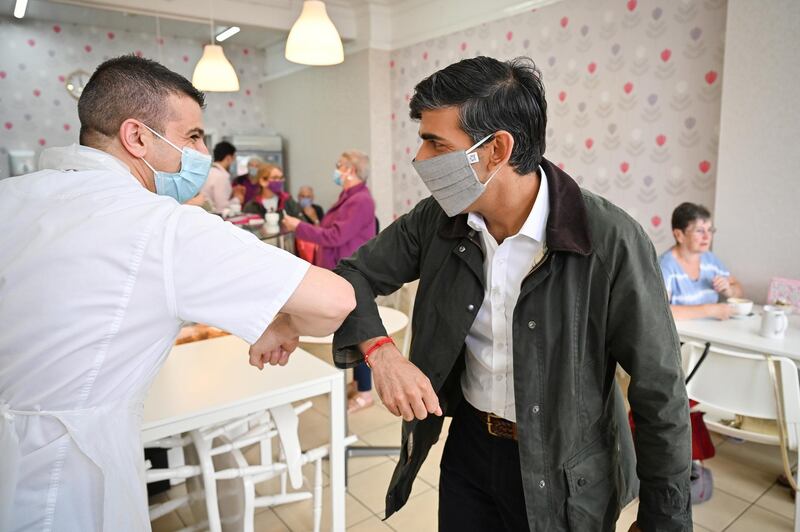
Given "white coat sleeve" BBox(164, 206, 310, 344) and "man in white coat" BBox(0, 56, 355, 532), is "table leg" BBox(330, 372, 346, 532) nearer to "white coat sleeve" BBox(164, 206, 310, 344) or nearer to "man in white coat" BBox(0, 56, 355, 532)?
"man in white coat" BBox(0, 56, 355, 532)

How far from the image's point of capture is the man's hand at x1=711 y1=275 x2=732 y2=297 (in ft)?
10.1

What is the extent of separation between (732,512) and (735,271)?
142cm

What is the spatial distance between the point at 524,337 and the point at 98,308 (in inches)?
32.6

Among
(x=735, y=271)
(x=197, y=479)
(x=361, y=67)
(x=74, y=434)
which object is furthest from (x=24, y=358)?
(x=361, y=67)

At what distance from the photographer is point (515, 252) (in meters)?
1.26

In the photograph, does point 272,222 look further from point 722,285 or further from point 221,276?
point 221,276

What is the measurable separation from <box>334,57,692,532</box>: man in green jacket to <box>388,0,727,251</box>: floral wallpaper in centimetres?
278

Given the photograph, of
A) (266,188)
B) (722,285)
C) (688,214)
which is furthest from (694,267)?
(266,188)

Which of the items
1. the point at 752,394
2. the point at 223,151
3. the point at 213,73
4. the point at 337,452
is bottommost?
the point at 337,452

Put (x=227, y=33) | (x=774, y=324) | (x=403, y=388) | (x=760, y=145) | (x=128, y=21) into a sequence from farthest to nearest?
(x=227, y=33), (x=128, y=21), (x=760, y=145), (x=774, y=324), (x=403, y=388)

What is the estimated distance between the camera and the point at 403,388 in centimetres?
115

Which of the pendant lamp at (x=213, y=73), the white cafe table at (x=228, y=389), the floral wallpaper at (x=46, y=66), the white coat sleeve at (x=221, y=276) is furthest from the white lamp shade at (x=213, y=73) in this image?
the white coat sleeve at (x=221, y=276)

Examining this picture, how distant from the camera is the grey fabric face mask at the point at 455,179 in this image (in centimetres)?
127

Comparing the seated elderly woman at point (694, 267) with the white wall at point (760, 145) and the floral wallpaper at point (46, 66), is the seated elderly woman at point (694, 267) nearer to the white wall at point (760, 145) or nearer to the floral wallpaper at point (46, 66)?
the white wall at point (760, 145)
